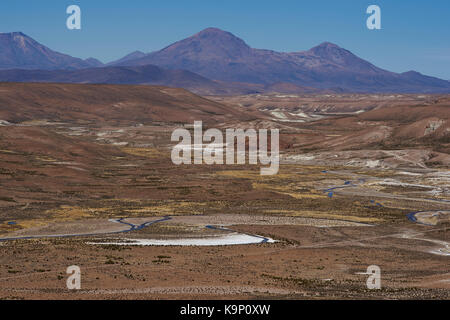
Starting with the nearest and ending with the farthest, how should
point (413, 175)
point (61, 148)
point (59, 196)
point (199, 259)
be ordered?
point (199, 259)
point (59, 196)
point (413, 175)
point (61, 148)

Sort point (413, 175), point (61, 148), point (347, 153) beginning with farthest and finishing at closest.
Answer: point (347, 153)
point (61, 148)
point (413, 175)

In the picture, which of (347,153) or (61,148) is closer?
(61,148)

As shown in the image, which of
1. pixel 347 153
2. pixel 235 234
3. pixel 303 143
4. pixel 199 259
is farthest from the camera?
pixel 303 143

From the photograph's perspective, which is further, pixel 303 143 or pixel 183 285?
pixel 303 143

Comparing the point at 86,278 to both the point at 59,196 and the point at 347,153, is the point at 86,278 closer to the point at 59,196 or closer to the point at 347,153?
the point at 59,196

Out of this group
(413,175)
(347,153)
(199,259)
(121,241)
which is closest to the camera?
(199,259)

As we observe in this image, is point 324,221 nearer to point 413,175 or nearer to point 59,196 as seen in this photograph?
point 59,196

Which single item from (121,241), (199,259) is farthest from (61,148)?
(199,259)

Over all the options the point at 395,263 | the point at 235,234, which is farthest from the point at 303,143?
the point at 395,263

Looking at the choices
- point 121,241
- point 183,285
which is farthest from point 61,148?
point 183,285
